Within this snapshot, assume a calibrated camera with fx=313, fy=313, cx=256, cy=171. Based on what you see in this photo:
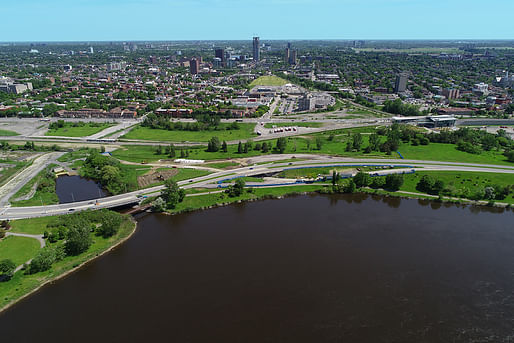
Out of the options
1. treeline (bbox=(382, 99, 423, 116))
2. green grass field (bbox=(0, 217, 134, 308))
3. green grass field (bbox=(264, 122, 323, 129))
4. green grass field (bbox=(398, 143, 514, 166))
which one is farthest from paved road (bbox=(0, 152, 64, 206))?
treeline (bbox=(382, 99, 423, 116))

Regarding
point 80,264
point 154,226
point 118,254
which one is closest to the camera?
point 80,264

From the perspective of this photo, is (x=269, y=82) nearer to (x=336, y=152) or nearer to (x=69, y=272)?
(x=336, y=152)

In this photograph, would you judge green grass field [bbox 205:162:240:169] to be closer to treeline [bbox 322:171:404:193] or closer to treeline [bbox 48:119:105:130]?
treeline [bbox 322:171:404:193]

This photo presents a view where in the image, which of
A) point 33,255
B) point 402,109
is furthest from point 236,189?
point 402,109

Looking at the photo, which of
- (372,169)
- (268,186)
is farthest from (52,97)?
(372,169)

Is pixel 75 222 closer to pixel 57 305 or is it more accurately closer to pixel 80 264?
pixel 80 264
